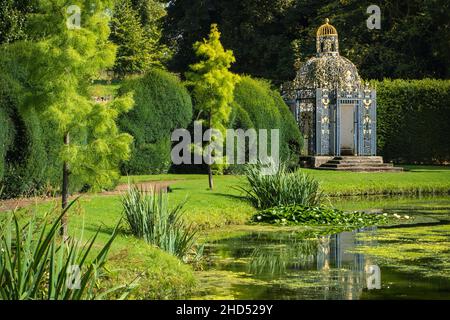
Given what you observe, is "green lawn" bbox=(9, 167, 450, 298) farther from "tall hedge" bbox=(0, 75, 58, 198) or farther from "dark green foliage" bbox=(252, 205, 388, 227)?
"tall hedge" bbox=(0, 75, 58, 198)

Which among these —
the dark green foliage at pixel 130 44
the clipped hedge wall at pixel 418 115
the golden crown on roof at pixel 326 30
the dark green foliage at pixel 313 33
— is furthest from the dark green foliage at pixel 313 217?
the dark green foliage at pixel 130 44

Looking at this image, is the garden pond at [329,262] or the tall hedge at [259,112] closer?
the garden pond at [329,262]

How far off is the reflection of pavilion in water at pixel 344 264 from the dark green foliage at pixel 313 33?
23284 millimetres

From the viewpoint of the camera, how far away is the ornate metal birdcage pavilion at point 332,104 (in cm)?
3059

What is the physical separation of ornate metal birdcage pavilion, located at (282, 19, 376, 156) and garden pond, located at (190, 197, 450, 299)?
12271mm

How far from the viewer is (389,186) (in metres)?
24.5

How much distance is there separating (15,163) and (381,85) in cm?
1950

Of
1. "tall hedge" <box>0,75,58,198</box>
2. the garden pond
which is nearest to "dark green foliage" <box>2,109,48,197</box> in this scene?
"tall hedge" <box>0,75,58,198</box>

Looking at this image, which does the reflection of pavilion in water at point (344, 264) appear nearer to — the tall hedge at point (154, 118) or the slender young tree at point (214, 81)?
the slender young tree at point (214, 81)

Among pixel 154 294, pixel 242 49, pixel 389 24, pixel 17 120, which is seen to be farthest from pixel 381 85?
pixel 154 294

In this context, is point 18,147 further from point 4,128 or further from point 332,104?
point 332,104

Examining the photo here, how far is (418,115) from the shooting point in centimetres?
3453

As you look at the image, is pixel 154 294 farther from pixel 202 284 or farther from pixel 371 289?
pixel 371 289
